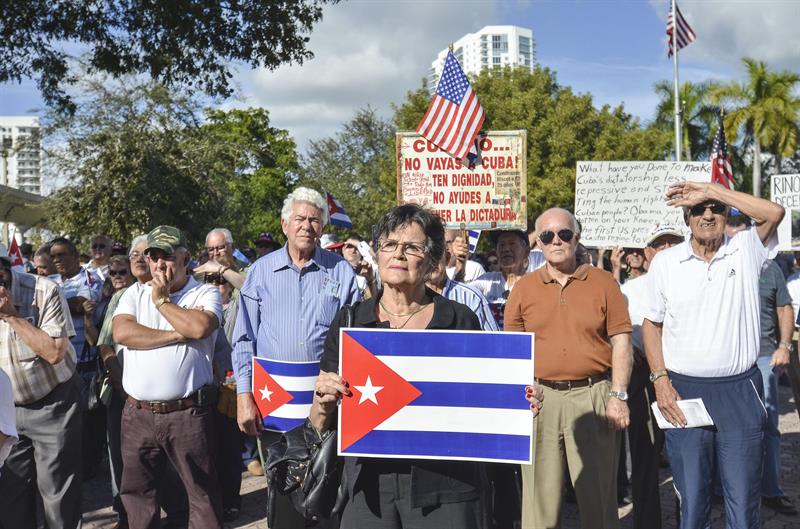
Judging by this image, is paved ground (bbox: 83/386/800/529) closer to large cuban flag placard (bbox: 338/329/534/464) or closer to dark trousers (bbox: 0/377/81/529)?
dark trousers (bbox: 0/377/81/529)

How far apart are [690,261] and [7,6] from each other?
38.9 feet

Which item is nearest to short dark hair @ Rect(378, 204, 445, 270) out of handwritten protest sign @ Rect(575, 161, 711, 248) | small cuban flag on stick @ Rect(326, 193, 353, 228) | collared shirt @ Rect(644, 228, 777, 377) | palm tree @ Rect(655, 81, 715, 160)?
collared shirt @ Rect(644, 228, 777, 377)

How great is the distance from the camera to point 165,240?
16.1 feet

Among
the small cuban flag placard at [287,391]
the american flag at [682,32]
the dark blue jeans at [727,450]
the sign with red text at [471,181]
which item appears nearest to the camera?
the dark blue jeans at [727,450]

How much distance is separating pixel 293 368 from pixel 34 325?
5.60 ft

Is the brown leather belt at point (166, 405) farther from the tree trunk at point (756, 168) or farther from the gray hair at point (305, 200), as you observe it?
the tree trunk at point (756, 168)

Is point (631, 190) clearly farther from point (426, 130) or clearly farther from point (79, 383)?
point (79, 383)

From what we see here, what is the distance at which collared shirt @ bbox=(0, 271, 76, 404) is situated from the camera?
4820 mm

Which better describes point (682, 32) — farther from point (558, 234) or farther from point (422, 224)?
point (422, 224)

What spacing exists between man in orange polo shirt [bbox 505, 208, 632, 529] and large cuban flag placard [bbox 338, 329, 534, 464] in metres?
1.69

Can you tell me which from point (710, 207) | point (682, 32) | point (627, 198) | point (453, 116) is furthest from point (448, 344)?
point (682, 32)

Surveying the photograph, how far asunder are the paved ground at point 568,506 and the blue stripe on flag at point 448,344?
338cm

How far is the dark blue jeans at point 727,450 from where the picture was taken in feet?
13.6

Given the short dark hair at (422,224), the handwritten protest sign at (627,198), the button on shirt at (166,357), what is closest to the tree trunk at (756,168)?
the handwritten protest sign at (627,198)
